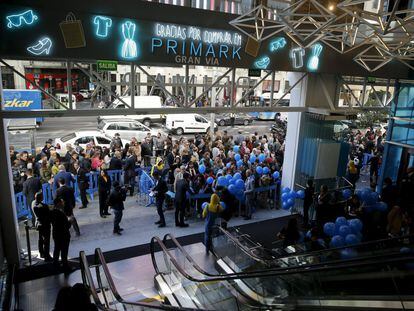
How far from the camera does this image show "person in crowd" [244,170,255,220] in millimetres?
10859

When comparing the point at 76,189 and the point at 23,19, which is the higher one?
the point at 23,19

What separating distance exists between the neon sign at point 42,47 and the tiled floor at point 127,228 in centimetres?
473

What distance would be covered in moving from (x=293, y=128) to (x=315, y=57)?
2463 mm

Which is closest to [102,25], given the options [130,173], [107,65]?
[107,65]

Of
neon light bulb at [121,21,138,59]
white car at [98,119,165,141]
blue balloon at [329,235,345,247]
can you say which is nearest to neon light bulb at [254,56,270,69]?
neon light bulb at [121,21,138,59]

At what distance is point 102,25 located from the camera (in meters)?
7.50

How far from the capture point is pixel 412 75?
40.7 ft

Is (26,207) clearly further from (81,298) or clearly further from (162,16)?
(81,298)

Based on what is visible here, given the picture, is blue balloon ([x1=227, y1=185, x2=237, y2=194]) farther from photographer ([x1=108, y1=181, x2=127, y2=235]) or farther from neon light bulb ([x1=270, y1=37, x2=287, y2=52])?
neon light bulb ([x1=270, y1=37, x2=287, y2=52])

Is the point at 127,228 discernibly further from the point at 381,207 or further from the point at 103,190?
the point at 381,207

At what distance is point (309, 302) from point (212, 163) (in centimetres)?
802

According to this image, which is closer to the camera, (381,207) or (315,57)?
(381,207)

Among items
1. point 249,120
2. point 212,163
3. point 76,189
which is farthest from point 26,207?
point 249,120

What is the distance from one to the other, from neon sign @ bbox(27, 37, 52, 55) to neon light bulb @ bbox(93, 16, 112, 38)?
41.0 inches
